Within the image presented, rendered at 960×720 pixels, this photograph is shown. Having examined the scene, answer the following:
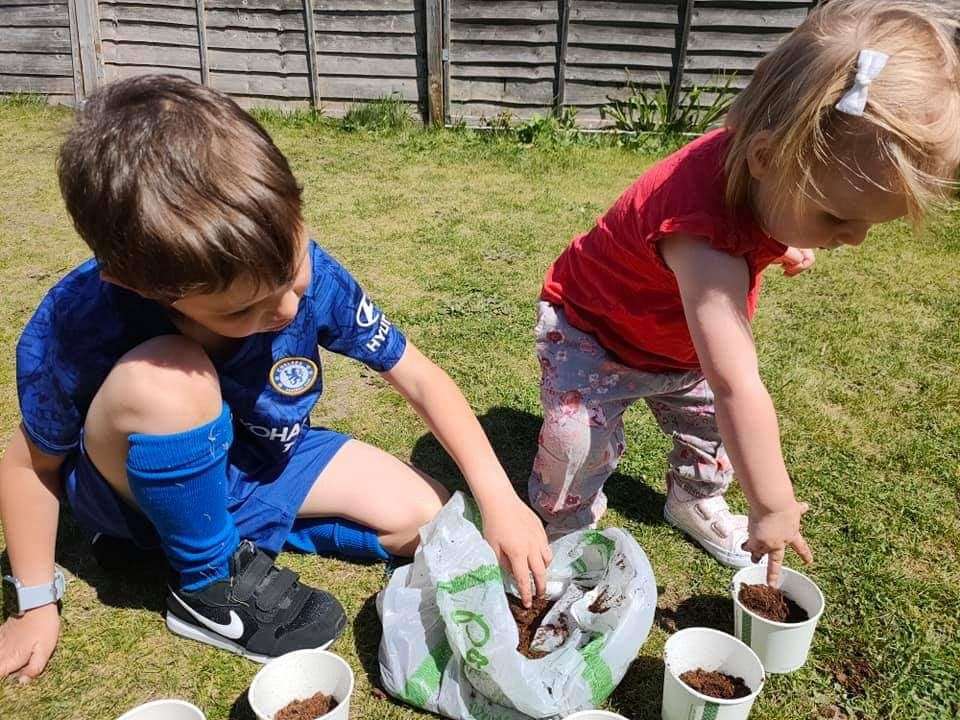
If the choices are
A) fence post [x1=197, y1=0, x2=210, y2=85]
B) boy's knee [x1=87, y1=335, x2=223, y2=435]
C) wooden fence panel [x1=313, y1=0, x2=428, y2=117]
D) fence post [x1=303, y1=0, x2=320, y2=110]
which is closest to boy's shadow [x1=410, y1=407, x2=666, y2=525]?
boy's knee [x1=87, y1=335, x2=223, y2=435]

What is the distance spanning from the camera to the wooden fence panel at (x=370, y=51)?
734 cm

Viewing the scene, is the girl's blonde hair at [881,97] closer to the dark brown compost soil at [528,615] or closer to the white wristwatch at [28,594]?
the dark brown compost soil at [528,615]

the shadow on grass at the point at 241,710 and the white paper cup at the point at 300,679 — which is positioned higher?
the white paper cup at the point at 300,679

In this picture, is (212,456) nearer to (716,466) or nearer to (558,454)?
(558,454)

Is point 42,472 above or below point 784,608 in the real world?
above

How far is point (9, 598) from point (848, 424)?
2.72 metres

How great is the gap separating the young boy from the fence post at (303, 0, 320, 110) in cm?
620

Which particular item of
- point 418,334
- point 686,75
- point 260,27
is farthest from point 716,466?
point 260,27

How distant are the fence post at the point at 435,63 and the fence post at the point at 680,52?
2.04 m

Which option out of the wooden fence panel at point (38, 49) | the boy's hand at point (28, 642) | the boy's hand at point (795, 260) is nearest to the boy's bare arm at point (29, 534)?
the boy's hand at point (28, 642)

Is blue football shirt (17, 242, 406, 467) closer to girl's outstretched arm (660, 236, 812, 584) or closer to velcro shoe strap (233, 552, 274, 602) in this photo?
velcro shoe strap (233, 552, 274, 602)

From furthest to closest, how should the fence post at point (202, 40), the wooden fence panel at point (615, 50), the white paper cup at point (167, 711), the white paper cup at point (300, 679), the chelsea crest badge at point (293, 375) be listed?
the fence post at point (202, 40) < the wooden fence panel at point (615, 50) < the chelsea crest badge at point (293, 375) < the white paper cup at point (300, 679) < the white paper cup at point (167, 711)

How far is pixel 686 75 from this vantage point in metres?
7.06

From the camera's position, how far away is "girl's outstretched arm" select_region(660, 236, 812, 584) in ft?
5.53
